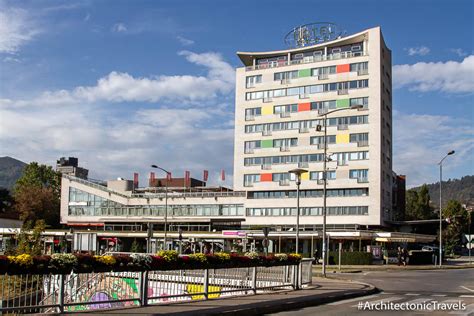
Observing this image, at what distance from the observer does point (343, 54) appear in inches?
3278

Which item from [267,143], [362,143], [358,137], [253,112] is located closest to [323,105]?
[358,137]

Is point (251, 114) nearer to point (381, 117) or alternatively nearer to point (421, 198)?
point (381, 117)

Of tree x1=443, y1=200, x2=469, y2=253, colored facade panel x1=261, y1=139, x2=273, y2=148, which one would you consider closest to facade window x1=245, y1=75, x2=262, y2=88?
colored facade panel x1=261, y1=139, x2=273, y2=148

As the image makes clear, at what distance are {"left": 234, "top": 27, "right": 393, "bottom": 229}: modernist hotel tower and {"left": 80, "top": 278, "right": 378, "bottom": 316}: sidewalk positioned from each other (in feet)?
193

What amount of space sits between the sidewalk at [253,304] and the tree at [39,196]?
272ft

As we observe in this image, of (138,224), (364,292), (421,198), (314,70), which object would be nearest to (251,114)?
A: (314,70)

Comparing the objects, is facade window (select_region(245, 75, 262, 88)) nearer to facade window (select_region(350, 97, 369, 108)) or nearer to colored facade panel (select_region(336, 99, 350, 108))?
colored facade panel (select_region(336, 99, 350, 108))

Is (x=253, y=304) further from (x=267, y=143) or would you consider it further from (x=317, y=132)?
(x=267, y=143)

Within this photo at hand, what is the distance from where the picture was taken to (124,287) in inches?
634

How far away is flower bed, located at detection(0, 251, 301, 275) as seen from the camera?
12.9 m

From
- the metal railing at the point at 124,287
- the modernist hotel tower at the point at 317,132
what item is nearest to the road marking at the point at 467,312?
the metal railing at the point at 124,287

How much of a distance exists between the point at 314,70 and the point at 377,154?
15384mm

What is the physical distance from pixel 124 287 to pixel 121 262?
113 centimetres

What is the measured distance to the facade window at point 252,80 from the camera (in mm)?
88750
